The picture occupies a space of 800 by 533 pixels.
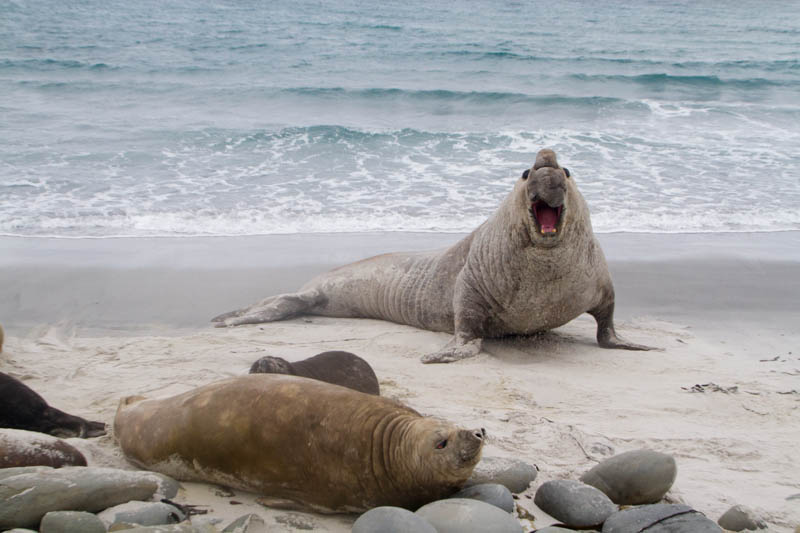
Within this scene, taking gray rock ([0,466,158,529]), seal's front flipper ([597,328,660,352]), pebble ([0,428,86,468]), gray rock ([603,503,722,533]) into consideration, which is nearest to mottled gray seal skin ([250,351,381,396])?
pebble ([0,428,86,468])

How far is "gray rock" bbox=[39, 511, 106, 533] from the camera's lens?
2566 mm

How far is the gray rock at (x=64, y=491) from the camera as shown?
261 centimetres

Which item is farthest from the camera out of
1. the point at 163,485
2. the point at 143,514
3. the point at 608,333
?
the point at 608,333

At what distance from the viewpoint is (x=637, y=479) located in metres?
3.19

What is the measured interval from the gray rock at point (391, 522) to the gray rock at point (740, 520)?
1174mm

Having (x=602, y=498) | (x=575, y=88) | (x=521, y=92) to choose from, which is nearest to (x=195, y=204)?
(x=602, y=498)

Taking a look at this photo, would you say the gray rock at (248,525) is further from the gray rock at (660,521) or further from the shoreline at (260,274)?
the shoreline at (260,274)

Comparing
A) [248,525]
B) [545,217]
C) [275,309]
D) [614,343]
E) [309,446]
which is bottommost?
[275,309]

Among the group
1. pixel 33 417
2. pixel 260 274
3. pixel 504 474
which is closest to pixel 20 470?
pixel 33 417

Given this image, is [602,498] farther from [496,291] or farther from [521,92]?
[521,92]

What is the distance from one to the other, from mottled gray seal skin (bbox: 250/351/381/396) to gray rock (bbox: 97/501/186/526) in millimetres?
1125

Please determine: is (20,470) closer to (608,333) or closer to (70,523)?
(70,523)

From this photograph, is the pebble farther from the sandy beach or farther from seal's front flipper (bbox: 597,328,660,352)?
seal's front flipper (bbox: 597,328,660,352)

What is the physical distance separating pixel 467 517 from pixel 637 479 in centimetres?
87
